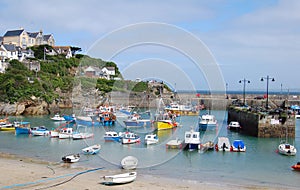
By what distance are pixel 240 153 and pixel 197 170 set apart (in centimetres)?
610

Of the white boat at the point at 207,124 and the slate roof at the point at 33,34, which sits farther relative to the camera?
the slate roof at the point at 33,34

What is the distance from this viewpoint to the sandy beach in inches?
634

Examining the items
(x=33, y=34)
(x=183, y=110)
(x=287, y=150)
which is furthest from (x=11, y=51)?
(x=287, y=150)

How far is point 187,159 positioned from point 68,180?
8864 millimetres

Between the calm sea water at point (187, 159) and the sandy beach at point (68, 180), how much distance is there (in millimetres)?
1156

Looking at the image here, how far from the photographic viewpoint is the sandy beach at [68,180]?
1609 cm

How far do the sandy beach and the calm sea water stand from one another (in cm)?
116

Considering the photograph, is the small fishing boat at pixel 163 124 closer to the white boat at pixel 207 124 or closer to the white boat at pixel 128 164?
the white boat at pixel 207 124

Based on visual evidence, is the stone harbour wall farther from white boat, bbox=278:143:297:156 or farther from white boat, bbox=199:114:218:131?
white boat, bbox=278:143:297:156

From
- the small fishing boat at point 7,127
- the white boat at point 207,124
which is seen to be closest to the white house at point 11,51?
the small fishing boat at point 7,127

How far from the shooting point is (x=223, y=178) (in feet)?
62.6

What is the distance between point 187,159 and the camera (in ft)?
77.5

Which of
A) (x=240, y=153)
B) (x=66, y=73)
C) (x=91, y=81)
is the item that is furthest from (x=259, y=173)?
(x=66, y=73)

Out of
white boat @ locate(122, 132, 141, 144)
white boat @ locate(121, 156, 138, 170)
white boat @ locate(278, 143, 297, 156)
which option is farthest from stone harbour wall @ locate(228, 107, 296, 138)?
white boat @ locate(121, 156, 138, 170)
